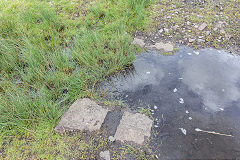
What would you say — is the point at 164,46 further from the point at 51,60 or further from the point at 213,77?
the point at 51,60

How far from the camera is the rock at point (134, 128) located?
86.7 inches

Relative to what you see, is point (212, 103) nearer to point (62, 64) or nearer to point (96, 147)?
point (96, 147)

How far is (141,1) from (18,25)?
9.59ft

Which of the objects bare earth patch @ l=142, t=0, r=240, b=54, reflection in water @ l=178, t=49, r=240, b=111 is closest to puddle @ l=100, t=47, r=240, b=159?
reflection in water @ l=178, t=49, r=240, b=111

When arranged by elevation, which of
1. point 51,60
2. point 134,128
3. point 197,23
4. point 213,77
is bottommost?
point 213,77

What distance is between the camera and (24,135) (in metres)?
2.23

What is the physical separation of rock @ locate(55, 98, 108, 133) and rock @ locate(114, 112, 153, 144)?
0.30 metres

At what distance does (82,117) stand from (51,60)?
1277 mm

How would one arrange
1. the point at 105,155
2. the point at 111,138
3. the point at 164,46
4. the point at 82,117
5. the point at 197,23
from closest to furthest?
1. the point at 105,155
2. the point at 111,138
3. the point at 82,117
4. the point at 164,46
5. the point at 197,23

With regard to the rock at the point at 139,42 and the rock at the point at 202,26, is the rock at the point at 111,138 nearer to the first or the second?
the rock at the point at 139,42

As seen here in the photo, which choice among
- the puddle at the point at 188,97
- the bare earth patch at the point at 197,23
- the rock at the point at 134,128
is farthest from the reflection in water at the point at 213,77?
the rock at the point at 134,128

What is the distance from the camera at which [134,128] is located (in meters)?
2.29

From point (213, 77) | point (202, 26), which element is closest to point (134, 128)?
point (213, 77)

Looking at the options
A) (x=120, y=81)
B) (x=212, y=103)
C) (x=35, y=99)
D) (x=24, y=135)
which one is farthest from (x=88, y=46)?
(x=212, y=103)
